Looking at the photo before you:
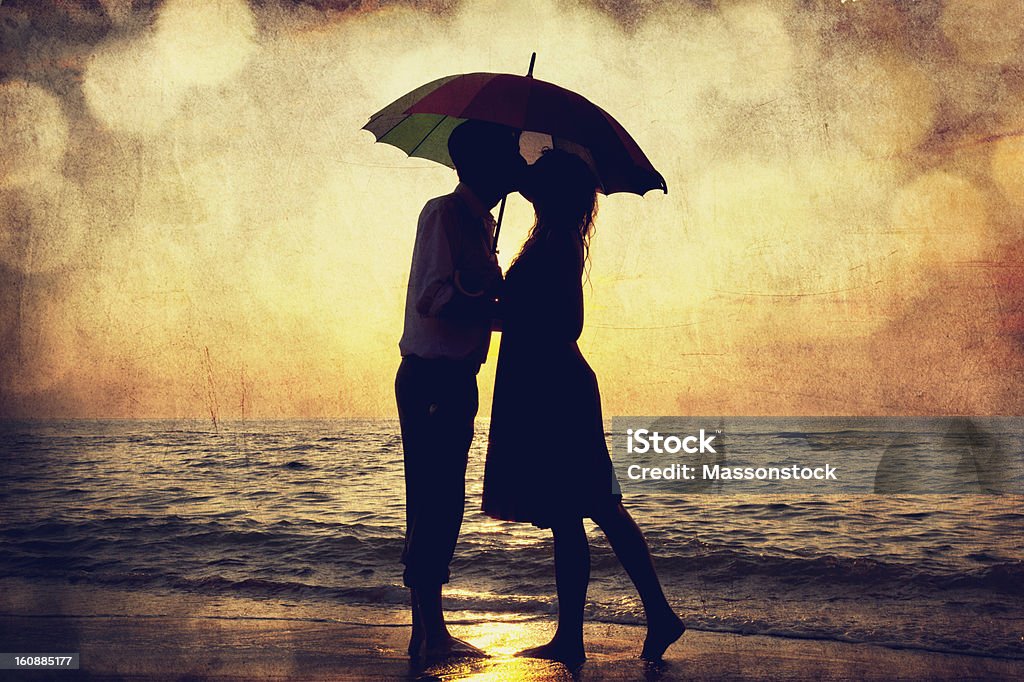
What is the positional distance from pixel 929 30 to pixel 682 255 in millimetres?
2098

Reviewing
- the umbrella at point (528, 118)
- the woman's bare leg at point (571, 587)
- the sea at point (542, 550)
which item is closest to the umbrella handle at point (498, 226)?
the umbrella at point (528, 118)

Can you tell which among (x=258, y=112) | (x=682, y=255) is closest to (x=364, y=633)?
(x=682, y=255)

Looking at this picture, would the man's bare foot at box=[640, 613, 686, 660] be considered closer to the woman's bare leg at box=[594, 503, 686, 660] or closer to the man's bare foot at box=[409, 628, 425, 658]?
the woman's bare leg at box=[594, 503, 686, 660]

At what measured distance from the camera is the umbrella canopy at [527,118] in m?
2.71

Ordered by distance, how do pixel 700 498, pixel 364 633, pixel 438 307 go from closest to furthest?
pixel 438 307 → pixel 364 633 → pixel 700 498

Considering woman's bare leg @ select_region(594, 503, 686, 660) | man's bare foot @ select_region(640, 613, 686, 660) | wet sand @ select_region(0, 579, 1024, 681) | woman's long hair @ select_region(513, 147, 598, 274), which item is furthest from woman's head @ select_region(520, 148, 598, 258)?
wet sand @ select_region(0, 579, 1024, 681)

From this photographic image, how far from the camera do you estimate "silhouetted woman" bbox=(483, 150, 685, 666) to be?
2.83 meters

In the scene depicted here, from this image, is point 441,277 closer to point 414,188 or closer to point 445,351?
point 445,351

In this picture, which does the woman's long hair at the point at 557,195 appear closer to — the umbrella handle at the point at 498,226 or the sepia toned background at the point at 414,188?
the umbrella handle at the point at 498,226

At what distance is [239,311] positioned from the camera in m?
5.83

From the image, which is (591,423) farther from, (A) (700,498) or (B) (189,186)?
(A) (700,498)

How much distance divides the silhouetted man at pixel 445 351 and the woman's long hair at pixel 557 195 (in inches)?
3.7

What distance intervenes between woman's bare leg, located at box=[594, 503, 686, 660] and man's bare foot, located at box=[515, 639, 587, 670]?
0.82ft

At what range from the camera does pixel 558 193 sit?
285 cm
